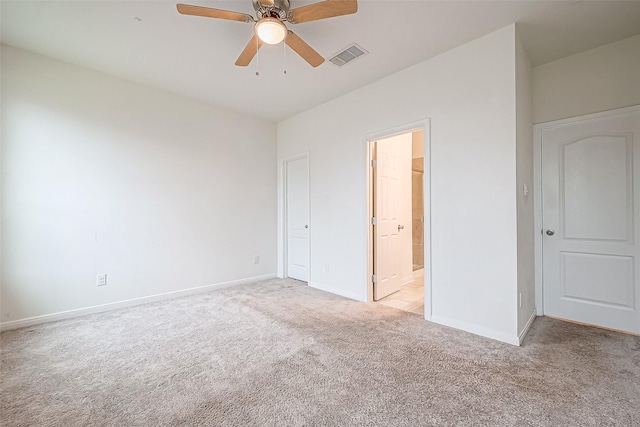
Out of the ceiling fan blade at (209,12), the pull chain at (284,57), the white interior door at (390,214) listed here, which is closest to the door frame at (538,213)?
the white interior door at (390,214)

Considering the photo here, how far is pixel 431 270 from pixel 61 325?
3.79 meters

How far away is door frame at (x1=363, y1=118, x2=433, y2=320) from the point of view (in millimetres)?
2824

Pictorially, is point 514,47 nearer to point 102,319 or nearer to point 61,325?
point 102,319

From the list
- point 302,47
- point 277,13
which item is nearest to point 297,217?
point 302,47

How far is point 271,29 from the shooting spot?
1.87 meters

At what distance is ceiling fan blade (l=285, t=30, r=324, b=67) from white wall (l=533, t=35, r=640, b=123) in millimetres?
2502

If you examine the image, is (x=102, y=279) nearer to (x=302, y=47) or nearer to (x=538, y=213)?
(x=302, y=47)

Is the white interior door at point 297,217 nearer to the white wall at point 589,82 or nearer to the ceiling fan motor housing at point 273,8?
the ceiling fan motor housing at point 273,8

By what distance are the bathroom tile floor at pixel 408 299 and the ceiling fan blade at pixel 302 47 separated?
2761 millimetres

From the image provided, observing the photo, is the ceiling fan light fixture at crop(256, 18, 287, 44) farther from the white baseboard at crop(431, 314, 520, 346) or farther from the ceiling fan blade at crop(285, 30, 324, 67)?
the white baseboard at crop(431, 314, 520, 346)

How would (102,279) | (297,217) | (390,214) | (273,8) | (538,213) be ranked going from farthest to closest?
(297,217), (390,214), (102,279), (538,213), (273,8)

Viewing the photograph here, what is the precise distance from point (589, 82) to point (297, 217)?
3.83 meters

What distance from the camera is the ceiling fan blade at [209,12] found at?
1.72 m

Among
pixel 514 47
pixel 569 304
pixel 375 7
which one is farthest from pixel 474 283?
pixel 375 7
